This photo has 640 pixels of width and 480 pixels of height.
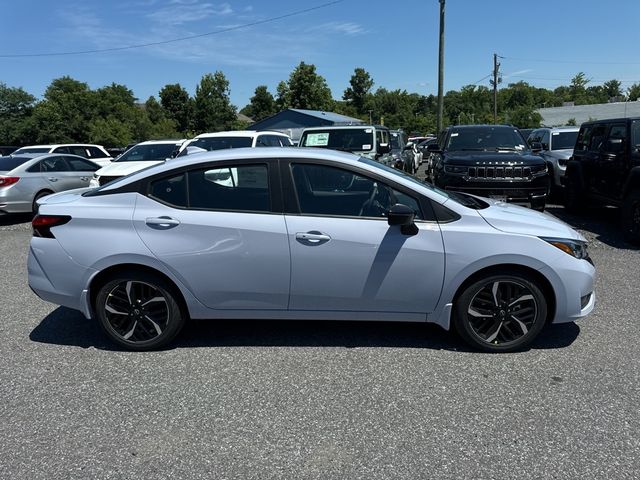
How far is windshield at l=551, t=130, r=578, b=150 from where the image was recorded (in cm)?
1310

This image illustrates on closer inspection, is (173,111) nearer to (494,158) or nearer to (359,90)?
(359,90)

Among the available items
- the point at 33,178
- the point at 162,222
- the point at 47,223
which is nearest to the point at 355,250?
the point at 162,222

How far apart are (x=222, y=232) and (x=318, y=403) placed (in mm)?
1483

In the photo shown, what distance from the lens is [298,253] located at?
387 cm

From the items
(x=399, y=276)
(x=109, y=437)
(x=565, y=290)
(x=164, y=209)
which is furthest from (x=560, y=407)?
(x=164, y=209)

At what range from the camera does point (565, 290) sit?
3.88m

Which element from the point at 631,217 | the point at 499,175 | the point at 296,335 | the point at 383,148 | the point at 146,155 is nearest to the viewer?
the point at 296,335

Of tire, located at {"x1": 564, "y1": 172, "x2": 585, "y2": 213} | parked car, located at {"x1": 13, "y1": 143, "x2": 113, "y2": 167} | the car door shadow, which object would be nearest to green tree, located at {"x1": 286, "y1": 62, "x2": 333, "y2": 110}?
parked car, located at {"x1": 13, "y1": 143, "x2": 113, "y2": 167}

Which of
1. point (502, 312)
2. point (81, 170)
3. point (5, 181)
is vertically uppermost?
point (81, 170)

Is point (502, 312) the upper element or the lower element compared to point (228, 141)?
lower

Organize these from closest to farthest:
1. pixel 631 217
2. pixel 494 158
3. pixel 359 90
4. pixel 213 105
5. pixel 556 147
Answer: pixel 631 217
pixel 494 158
pixel 556 147
pixel 213 105
pixel 359 90

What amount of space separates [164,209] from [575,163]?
334 inches

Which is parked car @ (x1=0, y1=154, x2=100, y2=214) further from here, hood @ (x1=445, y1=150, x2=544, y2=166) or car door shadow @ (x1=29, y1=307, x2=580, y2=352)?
hood @ (x1=445, y1=150, x2=544, y2=166)

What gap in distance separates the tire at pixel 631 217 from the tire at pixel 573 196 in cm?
194
